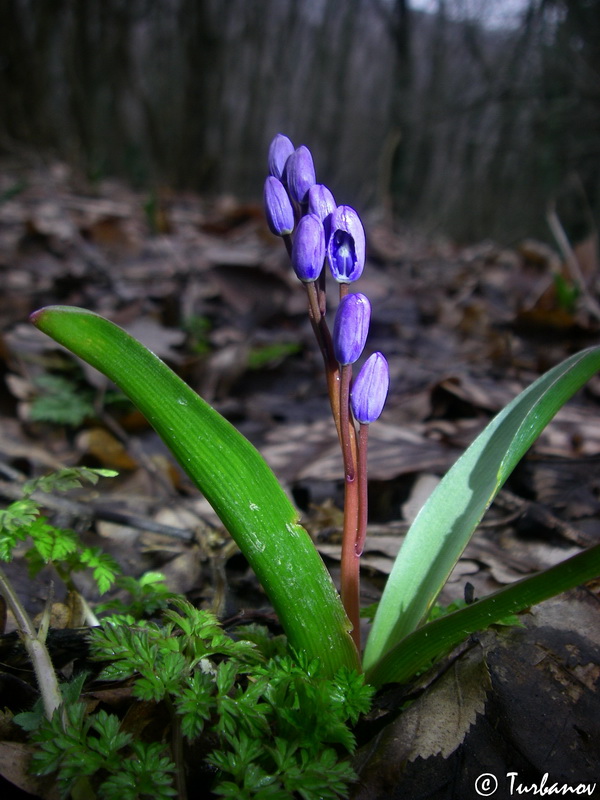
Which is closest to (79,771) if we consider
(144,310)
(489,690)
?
(489,690)

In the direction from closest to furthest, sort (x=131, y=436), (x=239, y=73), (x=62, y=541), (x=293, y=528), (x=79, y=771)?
(x=79, y=771)
(x=293, y=528)
(x=62, y=541)
(x=131, y=436)
(x=239, y=73)

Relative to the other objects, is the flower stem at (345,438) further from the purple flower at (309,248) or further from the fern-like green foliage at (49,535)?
the fern-like green foliage at (49,535)

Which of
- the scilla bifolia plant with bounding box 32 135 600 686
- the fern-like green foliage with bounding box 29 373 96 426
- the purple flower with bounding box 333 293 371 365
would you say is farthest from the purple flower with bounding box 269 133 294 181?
the fern-like green foliage with bounding box 29 373 96 426

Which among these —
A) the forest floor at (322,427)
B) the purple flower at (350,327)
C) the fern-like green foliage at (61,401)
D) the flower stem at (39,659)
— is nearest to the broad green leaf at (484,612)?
the forest floor at (322,427)

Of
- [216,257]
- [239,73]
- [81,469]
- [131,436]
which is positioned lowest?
[131,436]

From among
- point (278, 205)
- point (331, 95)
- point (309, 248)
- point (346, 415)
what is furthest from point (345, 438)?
point (331, 95)

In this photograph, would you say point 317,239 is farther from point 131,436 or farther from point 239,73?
point 239,73

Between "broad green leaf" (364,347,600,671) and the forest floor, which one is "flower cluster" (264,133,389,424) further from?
the forest floor
